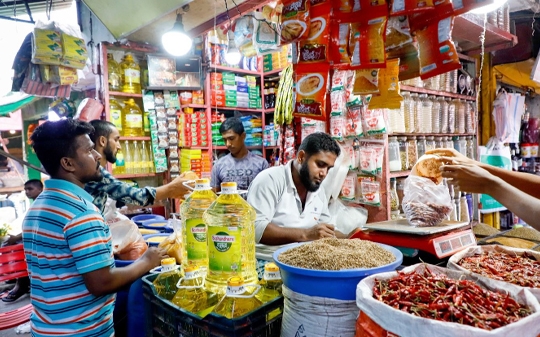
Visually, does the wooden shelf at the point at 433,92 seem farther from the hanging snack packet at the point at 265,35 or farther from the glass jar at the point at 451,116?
the hanging snack packet at the point at 265,35

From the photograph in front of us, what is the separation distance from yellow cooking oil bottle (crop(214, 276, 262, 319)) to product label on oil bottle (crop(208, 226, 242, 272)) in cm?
11

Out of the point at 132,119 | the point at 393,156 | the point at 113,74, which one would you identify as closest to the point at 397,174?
the point at 393,156

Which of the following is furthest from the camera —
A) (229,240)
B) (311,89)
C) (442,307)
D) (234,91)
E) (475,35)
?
(234,91)

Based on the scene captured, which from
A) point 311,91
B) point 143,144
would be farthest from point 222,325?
point 143,144

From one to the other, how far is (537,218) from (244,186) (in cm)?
311

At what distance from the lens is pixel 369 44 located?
2.22 metres

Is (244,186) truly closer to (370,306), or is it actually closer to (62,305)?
(62,305)

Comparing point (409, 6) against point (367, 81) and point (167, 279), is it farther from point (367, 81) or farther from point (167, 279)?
point (167, 279)

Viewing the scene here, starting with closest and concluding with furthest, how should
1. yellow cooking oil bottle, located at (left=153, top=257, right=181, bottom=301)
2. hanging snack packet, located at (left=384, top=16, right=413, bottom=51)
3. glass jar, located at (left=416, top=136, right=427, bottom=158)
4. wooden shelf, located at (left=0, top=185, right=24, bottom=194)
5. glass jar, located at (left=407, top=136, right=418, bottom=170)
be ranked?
yellow cooking oil bottle, located at (left=153, top=257, right=181, bottom=301) → hanging snack packet, located at (left=384, top=16, right=413, bottom=51) → glass jar, located at (left=407, top=136, right=418, bottom=170) → glass jar, located at (left=416, top=136, right=427, bottom=158) → wooden shelf, located at (left=0, top=185, right=24, bottom=194)

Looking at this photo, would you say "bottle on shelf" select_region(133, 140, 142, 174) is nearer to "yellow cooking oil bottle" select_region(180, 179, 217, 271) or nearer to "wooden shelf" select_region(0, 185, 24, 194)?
"yellow cooking oil bottle" select_region(180, 179, 217, 271)

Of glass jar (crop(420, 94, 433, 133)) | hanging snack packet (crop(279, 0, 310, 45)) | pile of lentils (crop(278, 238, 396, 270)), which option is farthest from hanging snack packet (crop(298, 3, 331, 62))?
glass jar (crop(420, 94, 433, 133))

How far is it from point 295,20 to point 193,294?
188 centimetres

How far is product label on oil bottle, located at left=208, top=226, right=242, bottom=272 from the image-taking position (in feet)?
3.88

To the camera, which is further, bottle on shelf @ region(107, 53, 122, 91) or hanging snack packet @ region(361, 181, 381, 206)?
bottle on shelf @ region(107, 53, 122, 91)
